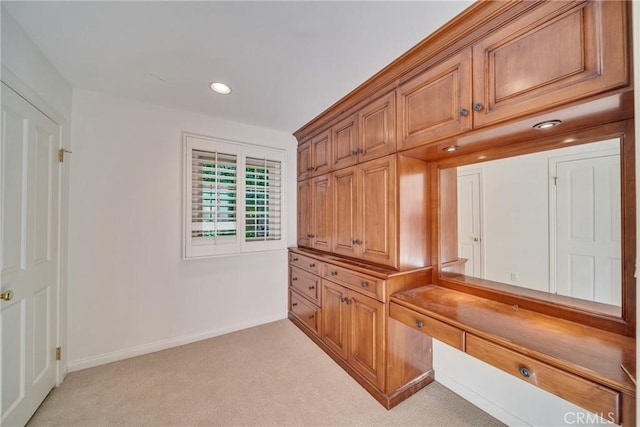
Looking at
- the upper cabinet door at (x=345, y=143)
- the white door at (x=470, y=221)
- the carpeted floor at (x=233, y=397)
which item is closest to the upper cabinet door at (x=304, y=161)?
the upper cabinet door at (x=345, y=143)

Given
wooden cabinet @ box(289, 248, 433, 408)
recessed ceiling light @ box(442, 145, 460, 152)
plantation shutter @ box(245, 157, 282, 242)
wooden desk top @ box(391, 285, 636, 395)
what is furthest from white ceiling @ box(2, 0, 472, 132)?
wooden desk top @ box(391, 285, 636, 395)

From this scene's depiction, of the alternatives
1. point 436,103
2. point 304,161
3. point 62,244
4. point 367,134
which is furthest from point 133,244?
point 436,103

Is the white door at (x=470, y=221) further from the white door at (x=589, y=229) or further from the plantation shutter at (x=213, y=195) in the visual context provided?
the plantation shutter at (x=213, y=195)

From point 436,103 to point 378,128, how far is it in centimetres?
52

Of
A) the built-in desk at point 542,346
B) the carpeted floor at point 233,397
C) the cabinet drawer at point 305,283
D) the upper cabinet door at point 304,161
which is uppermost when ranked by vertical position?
the upper cabinet door at point 304,161

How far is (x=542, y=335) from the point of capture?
1185mm

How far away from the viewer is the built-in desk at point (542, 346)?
89 centimetres

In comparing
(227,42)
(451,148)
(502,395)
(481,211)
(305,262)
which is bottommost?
(502,395)

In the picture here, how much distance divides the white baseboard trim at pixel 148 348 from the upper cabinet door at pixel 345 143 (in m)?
2.18

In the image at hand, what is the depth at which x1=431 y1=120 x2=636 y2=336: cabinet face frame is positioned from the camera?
1142 millimetres

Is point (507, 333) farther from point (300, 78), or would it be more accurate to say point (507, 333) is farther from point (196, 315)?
point (196, 315)

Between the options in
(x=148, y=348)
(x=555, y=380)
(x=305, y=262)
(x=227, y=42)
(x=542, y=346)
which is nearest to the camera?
(x=555, y=380)

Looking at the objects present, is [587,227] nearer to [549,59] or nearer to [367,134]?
[549,59]

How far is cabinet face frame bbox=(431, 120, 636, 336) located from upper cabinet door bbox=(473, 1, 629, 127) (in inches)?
16.6
